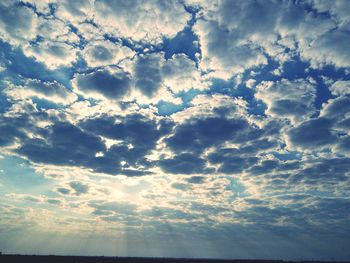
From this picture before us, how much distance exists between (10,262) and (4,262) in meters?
1.39

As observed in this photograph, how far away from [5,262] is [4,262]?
0.77 feet

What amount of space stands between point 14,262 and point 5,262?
82.5 inches

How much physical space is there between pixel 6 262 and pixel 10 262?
3.08 feet

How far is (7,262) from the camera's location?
2864 inches

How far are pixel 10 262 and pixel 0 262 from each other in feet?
9.65

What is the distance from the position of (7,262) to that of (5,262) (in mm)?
463

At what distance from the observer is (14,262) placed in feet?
240

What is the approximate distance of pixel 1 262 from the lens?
73375mm

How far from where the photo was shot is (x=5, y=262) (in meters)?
72.5

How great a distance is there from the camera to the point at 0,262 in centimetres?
7331

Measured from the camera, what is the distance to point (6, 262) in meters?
72.6

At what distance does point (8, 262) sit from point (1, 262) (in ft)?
7.83

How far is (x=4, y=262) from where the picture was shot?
7244cm

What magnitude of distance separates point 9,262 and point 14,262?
1160mm
